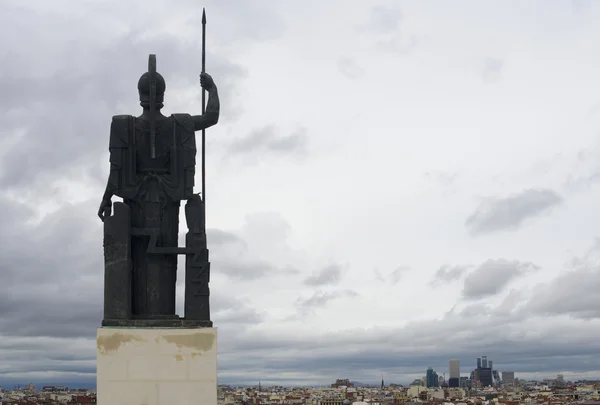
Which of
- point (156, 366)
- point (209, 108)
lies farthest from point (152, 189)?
point (156, 366)

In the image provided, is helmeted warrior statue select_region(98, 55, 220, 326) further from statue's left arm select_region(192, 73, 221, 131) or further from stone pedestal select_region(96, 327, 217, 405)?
stone pedestal select_region(96, 327, 217, 405)

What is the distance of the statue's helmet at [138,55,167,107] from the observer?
1581 centimetres

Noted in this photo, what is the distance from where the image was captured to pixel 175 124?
15812 mm

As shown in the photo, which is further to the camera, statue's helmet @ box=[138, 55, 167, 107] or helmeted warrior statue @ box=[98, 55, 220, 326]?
statue's helmet @ box=[138, 55, 167, 107]

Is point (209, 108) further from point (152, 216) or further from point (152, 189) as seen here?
point (152, 216)

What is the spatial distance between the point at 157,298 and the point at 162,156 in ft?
7.34

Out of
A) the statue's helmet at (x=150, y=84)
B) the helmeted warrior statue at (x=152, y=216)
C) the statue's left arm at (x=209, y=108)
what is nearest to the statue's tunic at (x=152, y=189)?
the helmeted warrior statue at (x=152, y=216)

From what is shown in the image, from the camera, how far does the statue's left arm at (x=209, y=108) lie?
15951 mm

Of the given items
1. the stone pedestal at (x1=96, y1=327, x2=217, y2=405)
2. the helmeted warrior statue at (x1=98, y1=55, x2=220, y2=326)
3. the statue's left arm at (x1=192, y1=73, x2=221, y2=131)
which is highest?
the statue's left arm at (x1=192, y1=73, x2=221, y2=131)

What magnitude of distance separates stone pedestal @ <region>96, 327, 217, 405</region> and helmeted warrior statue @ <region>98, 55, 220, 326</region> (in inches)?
9.1

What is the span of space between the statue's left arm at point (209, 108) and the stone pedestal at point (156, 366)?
3.32 metres

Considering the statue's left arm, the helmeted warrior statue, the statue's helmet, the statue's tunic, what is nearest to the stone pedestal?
the helmeted warrior statue

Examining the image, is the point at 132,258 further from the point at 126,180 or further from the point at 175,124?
the point at 175,124

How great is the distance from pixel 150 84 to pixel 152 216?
6.92ft
